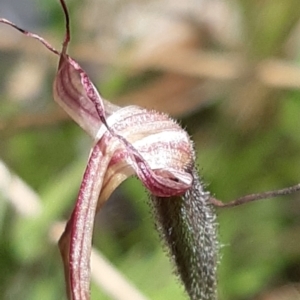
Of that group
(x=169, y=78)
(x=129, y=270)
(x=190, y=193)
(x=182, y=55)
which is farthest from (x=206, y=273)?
(x=169, y=78)

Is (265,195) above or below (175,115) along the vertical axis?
below

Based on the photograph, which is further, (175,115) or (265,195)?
(175,115)

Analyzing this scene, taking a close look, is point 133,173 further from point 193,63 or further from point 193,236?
point 193,63

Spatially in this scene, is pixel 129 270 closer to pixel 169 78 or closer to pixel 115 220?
pixel 115 220

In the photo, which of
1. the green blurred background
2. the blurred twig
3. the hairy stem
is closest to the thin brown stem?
the hairy stem

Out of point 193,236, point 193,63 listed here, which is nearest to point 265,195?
point 193,236
